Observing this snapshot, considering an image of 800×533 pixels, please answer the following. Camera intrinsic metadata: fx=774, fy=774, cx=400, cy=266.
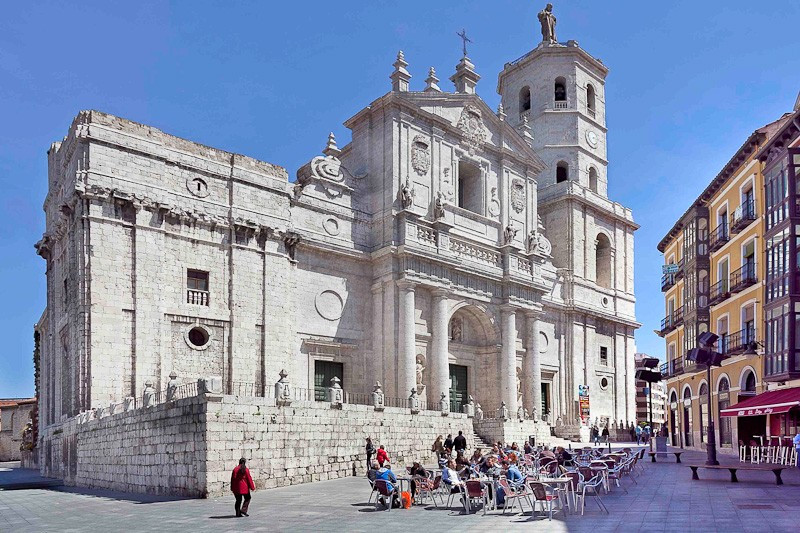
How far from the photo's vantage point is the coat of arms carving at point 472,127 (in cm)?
3694

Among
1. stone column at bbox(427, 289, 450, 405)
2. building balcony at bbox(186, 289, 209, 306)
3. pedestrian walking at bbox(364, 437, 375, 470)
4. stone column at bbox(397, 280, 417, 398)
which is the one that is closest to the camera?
pedestrian walking at bbox(364, 437, 375, 470)

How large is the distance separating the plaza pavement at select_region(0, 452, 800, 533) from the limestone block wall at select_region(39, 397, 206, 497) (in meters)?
0.85

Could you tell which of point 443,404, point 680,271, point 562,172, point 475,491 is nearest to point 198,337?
point 443,404

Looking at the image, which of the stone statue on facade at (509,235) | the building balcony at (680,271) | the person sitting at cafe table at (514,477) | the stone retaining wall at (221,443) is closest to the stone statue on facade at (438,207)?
the stone statue on facade at (509,235)

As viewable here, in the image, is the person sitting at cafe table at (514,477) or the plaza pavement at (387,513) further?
the person sitting at cafe table at (514,477)

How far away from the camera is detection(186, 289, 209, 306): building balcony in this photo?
27.3 meters

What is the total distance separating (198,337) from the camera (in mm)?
27281

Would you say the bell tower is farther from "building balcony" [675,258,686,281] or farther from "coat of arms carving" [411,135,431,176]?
"coat of arms carving" [411,135,431,176]

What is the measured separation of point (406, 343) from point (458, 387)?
523 centimetres

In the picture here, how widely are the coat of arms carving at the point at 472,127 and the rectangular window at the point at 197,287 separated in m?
15.0

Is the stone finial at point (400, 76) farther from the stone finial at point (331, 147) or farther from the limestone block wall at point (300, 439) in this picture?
the limestone block wall at point (300, 439)

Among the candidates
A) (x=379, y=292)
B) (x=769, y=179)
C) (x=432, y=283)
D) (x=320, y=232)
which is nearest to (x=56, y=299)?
(x=320, y=232)

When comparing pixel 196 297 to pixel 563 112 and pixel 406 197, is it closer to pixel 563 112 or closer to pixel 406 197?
pixel 406 197

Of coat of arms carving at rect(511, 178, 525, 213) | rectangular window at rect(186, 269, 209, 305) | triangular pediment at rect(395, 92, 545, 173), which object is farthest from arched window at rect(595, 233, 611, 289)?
rectangular window at rect(186, 269, 209, 305)
